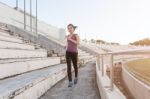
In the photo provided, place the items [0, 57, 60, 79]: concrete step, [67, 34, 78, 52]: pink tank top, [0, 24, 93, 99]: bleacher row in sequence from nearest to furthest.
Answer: [0, 24, 93, 99]: bleacher row
[0, 57, 60, 79]: concrete step
[67, 34, 78, 52]: pink tank top

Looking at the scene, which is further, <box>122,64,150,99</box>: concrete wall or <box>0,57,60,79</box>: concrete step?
<box>122,64,150,99</box>: concrete wall

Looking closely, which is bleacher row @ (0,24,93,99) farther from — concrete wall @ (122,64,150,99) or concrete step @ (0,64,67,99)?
concrete wall @ (122,64,150,99)

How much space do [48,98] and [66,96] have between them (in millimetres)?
432

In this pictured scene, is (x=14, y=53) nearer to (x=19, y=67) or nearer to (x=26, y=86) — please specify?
(x=19, y=67)

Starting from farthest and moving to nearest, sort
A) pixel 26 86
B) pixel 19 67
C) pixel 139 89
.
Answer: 1. pixel 139 89
2. pixel 19 67
3. pixel 26 86

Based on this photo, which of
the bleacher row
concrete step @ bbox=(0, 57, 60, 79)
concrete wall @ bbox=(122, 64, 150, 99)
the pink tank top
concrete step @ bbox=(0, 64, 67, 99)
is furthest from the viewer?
concrete wall @ bbox=(122, 64, 150, 99)

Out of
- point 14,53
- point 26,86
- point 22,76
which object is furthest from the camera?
point 14,53

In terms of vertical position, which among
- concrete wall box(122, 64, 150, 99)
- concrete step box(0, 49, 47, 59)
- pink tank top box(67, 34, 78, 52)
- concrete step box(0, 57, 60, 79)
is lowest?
concrete wall box(122, 64, 150, 99)

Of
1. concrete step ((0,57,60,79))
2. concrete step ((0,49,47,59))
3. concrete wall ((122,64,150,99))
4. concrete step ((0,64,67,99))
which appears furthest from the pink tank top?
A: concrete wall ((122,64,150,99))

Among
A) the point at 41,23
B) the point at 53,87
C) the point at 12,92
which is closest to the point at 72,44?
the point at 53,87

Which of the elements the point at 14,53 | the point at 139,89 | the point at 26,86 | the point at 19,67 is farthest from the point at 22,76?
the point at 139,89

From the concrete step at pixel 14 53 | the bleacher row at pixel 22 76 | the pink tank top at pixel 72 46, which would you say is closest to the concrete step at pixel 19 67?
the bleacher row at pixel 22 76

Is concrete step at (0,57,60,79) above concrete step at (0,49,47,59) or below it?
below

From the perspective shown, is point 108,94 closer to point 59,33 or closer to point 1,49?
point 1,49
